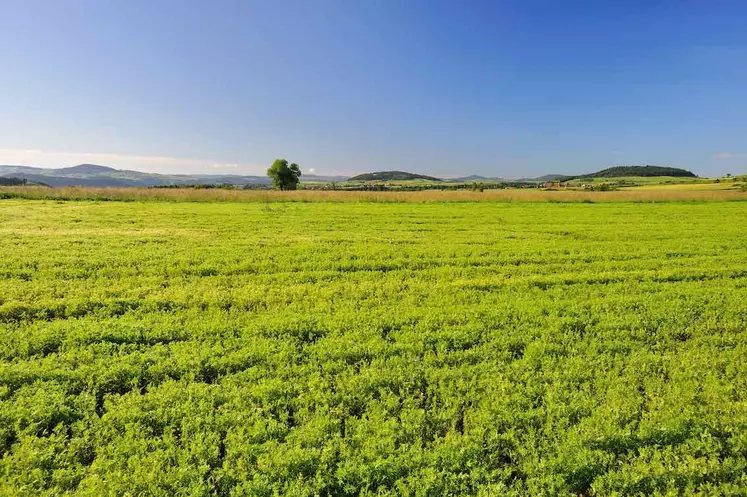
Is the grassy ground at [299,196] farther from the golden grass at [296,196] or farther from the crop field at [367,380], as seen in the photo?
the crop field at [367,380]

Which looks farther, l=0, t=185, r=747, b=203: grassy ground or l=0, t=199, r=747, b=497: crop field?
l=0, t=185, r=747, b=203: grassy ground

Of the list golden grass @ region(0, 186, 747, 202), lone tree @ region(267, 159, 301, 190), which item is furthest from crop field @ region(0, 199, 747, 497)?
lone tree @ region(267, 159, 301, 190)

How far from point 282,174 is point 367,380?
289 ft

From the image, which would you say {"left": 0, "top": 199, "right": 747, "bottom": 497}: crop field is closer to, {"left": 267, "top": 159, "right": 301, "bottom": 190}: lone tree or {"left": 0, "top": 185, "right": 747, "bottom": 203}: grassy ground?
{"left": 0, "top": 185, "right": 747, "bottom": 203}: grassy ground

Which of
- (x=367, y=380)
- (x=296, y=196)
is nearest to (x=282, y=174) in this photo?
(x=296, y=196)

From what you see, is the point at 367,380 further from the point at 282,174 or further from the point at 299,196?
the point at 282,174

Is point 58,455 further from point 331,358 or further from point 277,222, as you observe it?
point 277,222

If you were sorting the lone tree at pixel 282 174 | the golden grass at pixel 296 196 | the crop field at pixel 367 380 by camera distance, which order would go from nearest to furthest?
1. the crop field at pixel 367 380
2. the golden grass at pixel 296 196
3. the lone tree at pixel 282 174

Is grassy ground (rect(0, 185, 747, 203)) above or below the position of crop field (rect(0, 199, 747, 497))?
above

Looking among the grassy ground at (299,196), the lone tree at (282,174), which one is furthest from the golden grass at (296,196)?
the lone tree at (282,174)

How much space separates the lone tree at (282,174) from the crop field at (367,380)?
261 ft

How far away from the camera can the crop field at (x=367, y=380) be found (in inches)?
154

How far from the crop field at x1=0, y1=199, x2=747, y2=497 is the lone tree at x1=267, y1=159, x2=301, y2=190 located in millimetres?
79633

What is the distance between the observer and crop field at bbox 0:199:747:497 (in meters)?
3.92
